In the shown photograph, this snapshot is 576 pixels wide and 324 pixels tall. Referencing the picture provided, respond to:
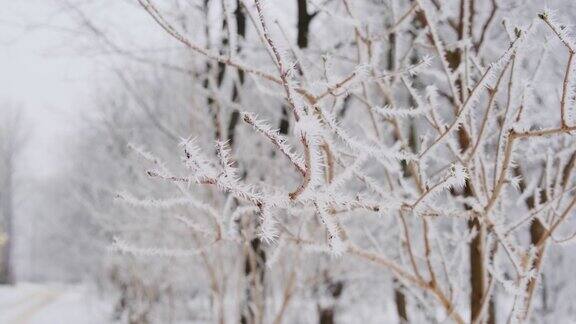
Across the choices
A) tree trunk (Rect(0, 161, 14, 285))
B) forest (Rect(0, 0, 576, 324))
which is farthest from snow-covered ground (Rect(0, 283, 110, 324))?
tree trunk (Rect(0, 161, 14, 285))

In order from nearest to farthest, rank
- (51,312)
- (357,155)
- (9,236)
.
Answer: (357,155), (51,312), (9,236)

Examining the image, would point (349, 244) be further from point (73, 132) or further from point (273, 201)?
point (73, 132)

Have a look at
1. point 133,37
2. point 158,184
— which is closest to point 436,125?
point 133,37

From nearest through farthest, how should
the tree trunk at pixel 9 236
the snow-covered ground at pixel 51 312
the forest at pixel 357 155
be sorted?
the forest at pixel 357 155, the snow-covered ground at pixel 51 312, the tree trunk at pixel 9 236

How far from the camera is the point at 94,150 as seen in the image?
58.7ft

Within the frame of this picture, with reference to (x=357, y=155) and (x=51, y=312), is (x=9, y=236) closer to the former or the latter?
(x=51, y=312)

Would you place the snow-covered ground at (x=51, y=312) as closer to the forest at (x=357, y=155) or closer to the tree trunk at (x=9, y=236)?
the forest at (x=357, y=155)

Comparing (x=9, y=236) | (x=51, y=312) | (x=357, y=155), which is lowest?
(x=51, y=312)

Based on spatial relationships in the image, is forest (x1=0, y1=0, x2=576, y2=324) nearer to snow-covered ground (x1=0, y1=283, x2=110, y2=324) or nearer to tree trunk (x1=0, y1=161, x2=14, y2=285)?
snow-covered ground (x1=0, y1=283, x2=110, y2=324)

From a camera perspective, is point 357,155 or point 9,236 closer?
point 357,155

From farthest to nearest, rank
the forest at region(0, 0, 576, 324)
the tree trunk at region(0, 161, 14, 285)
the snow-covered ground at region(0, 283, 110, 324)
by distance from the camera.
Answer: the tree trunk at region(0, 161, 14, 285) → the snow-covered ground at region(0, 283, 110, 324) → the forest at region(0, 0, 576, 324)

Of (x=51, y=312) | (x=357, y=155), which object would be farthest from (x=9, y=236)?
(x=357, y=155)

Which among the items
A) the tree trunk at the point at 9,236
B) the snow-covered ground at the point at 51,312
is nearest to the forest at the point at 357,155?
the snow-covered ground at the point at 51,312

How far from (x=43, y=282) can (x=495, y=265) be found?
199ft
